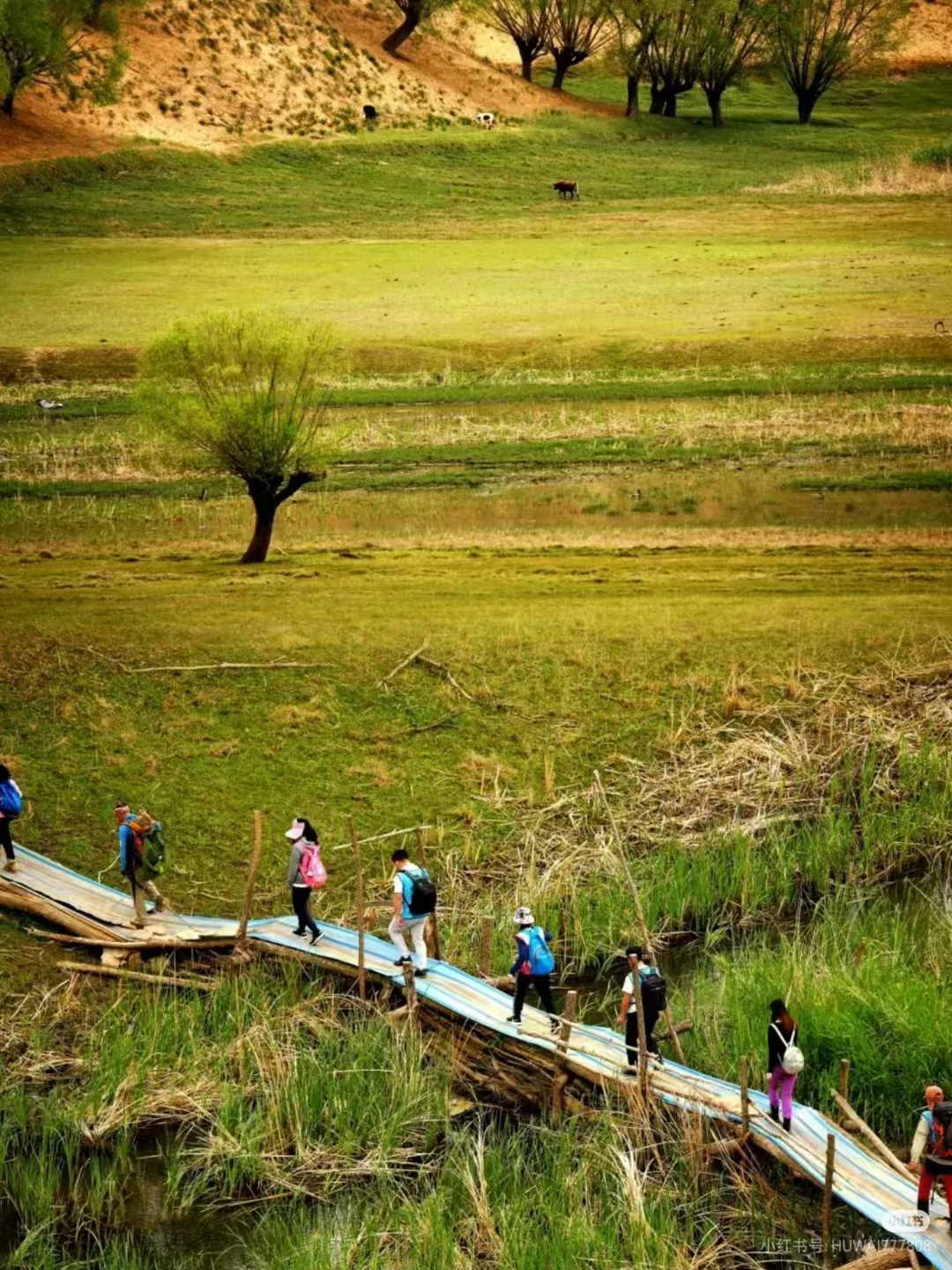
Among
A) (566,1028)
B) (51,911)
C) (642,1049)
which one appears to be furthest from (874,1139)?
(51,911)

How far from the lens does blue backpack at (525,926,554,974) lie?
1884 centimetres

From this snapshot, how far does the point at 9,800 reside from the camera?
23438mm

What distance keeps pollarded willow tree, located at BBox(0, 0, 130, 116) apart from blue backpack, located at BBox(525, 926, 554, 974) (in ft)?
231

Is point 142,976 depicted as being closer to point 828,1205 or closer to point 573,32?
point 828,1205

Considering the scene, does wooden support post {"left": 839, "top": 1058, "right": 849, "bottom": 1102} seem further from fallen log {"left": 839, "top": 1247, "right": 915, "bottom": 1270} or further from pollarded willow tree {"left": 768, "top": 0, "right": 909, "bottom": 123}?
pollarded willow tree {"left": 768, "top": 0, "right": 909, "bottom": 123}

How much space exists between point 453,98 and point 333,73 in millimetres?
7040

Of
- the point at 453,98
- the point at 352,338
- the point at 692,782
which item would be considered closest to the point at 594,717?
the point at 692,782

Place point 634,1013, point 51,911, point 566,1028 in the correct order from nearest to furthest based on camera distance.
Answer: point 634,1013, point 566,1028, point 51,911

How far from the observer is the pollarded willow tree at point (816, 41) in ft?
350

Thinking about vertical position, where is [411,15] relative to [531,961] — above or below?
above

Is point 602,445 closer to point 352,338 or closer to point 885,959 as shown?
point 352,338

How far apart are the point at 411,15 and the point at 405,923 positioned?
304ft

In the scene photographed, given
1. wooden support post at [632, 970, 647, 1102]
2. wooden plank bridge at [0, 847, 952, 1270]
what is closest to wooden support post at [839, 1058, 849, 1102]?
wooden plank bridge at [0, 847, 952, 1270]

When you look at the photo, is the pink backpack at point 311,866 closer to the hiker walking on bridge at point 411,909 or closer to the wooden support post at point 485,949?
the hiker walking on bridge at point 411,909
